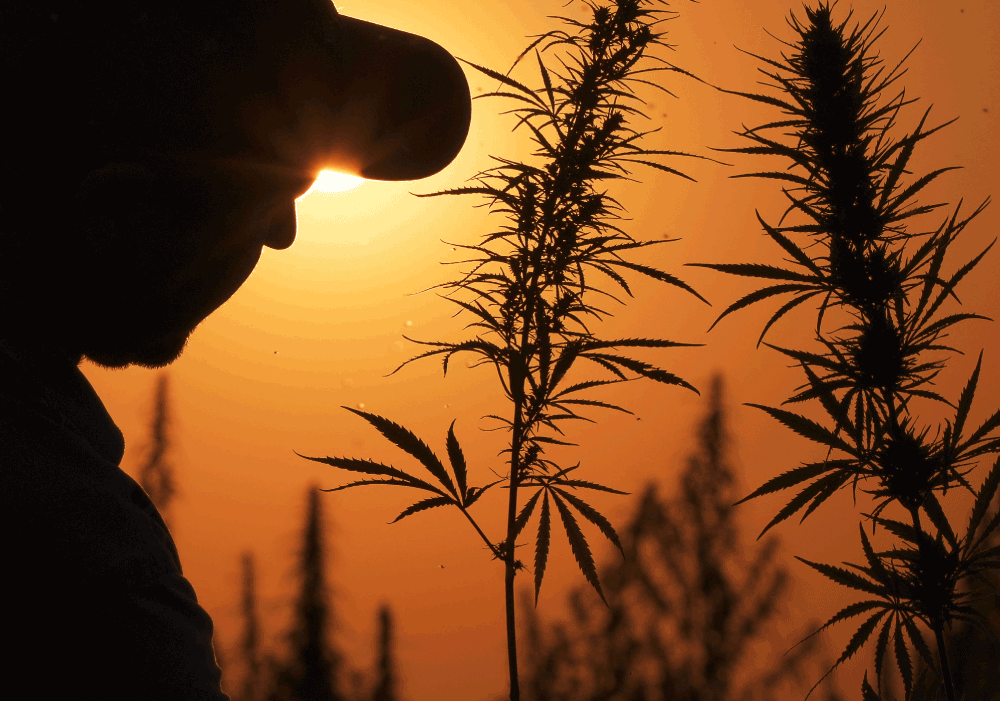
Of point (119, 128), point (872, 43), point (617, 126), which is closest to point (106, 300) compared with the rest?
point (119, 128)

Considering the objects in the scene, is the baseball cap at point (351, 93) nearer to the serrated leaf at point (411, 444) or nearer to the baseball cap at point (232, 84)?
the baseball cap at point (232, 84)

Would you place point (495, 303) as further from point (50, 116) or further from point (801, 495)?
point (50, 116)

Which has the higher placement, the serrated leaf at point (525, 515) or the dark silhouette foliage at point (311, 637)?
the serrated leaf at point (525, 515)

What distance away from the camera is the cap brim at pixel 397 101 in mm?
1474

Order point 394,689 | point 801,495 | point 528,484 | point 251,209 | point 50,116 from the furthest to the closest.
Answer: point 394,689, point 528,484, point 801,495, point 251,209, point 50,116

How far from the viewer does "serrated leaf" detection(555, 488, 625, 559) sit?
6.88ft

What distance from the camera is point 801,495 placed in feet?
6.72

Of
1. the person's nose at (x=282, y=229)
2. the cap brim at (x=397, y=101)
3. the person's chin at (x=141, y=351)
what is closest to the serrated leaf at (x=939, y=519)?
the cap brim at (x=397, y=101)

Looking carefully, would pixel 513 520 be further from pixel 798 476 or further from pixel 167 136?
pixel 167 136

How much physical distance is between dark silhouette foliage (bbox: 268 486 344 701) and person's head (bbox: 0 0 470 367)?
1454 cm

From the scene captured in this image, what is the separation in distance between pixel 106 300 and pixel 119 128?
0.32 m

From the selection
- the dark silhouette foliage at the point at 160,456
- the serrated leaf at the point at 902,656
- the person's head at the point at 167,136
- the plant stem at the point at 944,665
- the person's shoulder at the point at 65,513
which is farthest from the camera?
the dark silhouette foliage at the point at 160,456

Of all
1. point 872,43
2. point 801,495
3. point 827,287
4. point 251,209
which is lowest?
point 801,495

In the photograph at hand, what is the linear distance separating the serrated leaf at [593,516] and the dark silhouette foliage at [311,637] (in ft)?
45.7
